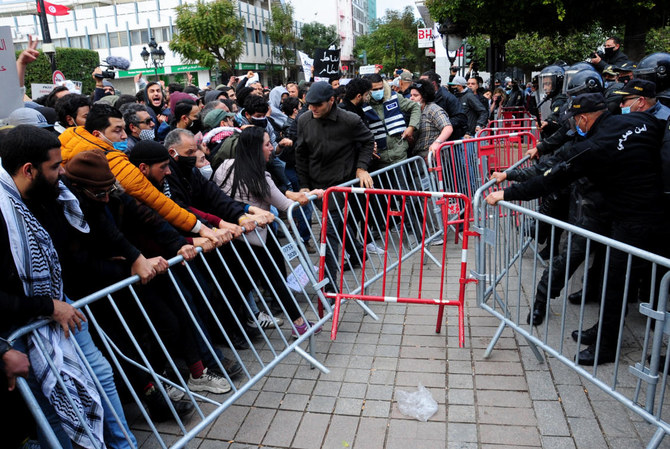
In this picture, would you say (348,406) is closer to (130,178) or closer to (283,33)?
(130,178)

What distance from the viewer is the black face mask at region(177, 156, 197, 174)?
164 inches

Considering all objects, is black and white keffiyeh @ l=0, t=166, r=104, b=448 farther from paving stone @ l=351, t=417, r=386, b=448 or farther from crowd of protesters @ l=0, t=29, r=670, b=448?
paving stone @ l=351, t=417, r=386, b=448

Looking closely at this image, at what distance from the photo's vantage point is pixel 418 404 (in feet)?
11.3

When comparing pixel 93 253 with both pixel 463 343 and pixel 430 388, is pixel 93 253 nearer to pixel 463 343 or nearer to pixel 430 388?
pixel 430 388

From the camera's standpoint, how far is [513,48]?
41.5 metres

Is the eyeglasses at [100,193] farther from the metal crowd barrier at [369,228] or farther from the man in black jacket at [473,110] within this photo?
the man in black jacket at [473,110]

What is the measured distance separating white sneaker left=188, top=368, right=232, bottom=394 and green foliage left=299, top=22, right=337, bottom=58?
6496 centimetres

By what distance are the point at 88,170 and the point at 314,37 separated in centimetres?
6888

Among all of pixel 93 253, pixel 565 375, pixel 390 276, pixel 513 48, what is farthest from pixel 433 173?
pixel 513 48

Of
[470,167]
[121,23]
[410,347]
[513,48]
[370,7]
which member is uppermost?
[370,7]

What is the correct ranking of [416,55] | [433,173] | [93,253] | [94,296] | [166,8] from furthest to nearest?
[416,55], [166,8], [433,173], [93,253], [94,296]

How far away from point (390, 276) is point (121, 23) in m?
59.0

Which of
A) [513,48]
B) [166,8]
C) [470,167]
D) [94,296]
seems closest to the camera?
[94,296]

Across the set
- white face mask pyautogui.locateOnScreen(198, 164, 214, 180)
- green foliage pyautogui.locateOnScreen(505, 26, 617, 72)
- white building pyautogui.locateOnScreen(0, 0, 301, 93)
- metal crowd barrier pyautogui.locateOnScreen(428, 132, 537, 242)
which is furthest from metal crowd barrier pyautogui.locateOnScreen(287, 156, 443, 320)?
white building pyautogui.locateOnScreen(0, 0, 301, 93)
